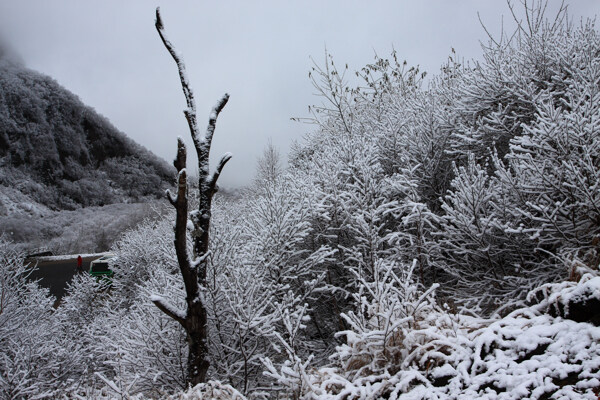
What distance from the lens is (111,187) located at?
86750 millimetres

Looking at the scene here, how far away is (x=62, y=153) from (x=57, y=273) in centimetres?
7200

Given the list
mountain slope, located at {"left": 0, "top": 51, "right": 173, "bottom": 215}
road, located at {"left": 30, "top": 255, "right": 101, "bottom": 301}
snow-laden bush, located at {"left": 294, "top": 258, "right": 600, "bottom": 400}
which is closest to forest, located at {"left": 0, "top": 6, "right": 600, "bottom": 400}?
snow-laden bush, located at {"left": 294, "top": 258, "right": 600, "bottom": 400}

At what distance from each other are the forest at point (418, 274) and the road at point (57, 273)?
58.5 ft

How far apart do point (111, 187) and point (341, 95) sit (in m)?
89.3

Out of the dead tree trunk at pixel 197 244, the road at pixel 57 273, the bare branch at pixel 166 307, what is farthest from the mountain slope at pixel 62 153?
the bare branch at pixel 166 307

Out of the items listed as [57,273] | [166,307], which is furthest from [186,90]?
[57,273]

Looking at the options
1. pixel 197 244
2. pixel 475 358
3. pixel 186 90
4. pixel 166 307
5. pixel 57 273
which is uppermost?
pixel 186 90

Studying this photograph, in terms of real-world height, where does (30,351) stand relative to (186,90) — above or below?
below

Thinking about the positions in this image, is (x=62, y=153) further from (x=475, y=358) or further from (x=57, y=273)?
(x=475, y=358)

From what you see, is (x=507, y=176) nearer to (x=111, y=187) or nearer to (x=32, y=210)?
(x=32, y=210)

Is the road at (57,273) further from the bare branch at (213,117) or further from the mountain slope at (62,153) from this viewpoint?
the mountain slope at (62,153)

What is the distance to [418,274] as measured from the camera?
748cm

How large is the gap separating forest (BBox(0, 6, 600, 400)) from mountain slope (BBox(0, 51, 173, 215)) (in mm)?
75014

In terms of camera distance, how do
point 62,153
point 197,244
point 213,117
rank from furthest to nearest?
point 62,153, point 197,244, point 213,117
